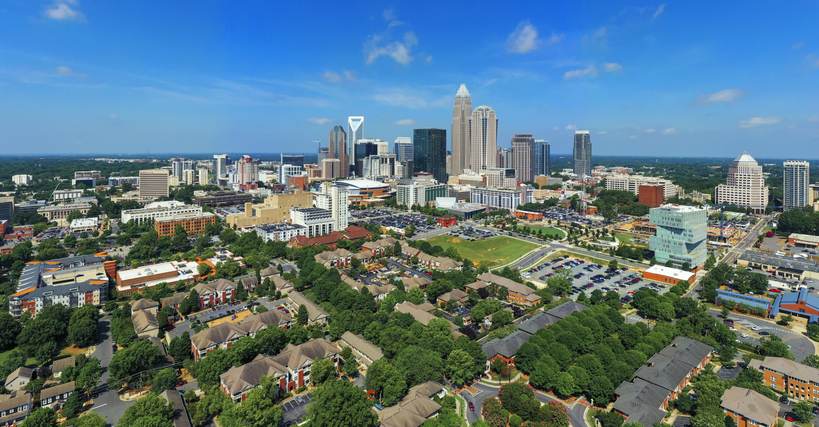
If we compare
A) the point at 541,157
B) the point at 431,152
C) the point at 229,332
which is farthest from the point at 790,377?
the point at 541,157

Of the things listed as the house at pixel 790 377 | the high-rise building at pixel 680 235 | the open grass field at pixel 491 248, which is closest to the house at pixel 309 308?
the open grass field at pixel 491 248

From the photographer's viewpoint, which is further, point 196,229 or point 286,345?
point 196,229

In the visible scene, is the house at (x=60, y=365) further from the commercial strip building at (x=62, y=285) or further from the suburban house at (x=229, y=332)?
the commercial strip building at (x=62, y=285)

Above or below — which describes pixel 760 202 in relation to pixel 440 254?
above

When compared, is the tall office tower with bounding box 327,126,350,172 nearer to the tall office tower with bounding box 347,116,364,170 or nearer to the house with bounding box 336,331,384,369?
the tall office tower with bounding box 347,116,364,170

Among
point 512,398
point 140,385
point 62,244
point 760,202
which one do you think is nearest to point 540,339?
point 512,398

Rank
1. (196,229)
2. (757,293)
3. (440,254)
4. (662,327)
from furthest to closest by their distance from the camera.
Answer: (196,229)
(440,254)
(757,293)
(662,327)

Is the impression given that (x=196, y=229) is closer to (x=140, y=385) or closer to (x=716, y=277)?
(x=140, y=385)

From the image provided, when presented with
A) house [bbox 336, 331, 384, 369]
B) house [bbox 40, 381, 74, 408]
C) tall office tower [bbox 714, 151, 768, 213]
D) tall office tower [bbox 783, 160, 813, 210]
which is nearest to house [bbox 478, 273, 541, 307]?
house [bbox 336, 331, 384, 369]

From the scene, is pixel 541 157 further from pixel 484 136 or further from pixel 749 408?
pixel 749 408
